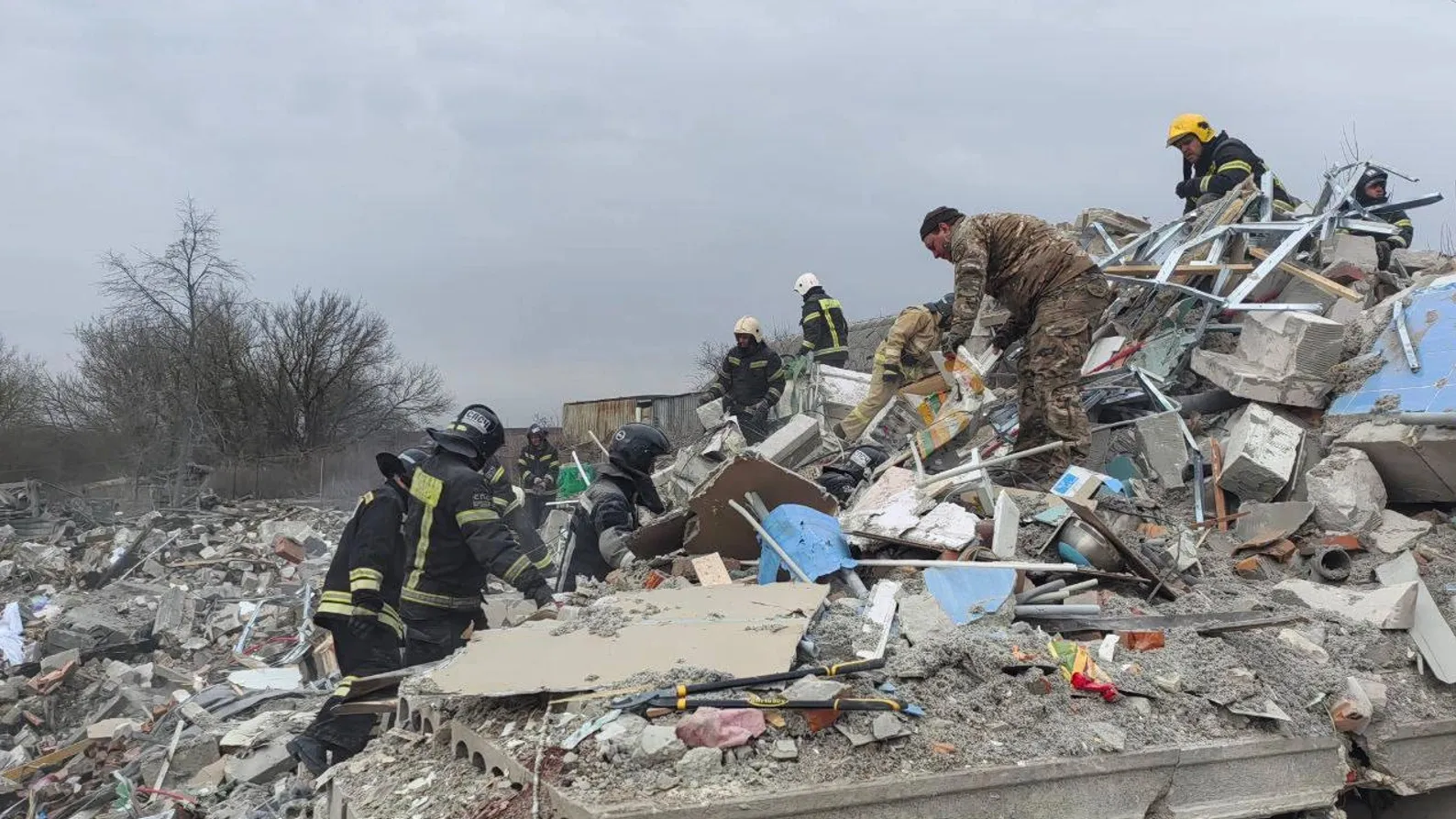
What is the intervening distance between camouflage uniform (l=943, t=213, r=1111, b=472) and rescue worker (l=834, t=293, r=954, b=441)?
1444mm

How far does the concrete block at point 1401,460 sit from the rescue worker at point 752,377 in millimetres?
4769

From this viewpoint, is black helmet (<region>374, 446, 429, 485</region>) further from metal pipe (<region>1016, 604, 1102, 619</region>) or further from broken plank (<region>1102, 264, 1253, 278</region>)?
broken plank (<region>1102, 264, 1253, 278</region>)

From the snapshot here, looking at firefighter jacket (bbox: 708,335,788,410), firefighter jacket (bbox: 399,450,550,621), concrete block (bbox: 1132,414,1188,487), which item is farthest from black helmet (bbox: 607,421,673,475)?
firefighter jacket (bbox: 708,335,788,410)

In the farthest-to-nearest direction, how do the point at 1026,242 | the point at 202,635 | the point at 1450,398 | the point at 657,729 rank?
the point at 202,635 < the point at 1026,242 < the point at 1450,398 < the point at 657,729

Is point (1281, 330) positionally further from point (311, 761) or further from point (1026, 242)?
point (311, 761)

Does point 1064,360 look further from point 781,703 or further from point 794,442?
point 781,703

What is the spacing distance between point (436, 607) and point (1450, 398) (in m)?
5.66

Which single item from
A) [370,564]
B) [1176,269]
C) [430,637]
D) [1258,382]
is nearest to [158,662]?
[370,564]

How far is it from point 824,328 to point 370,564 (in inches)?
214

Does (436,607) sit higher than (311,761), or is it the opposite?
(436,607)

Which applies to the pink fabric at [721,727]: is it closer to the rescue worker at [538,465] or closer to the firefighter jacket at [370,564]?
the firefighter jacket at [370,564]

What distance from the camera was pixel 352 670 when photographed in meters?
4.61

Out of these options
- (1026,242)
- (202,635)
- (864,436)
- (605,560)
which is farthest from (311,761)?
(202,635)

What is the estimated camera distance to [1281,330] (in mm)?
5703
